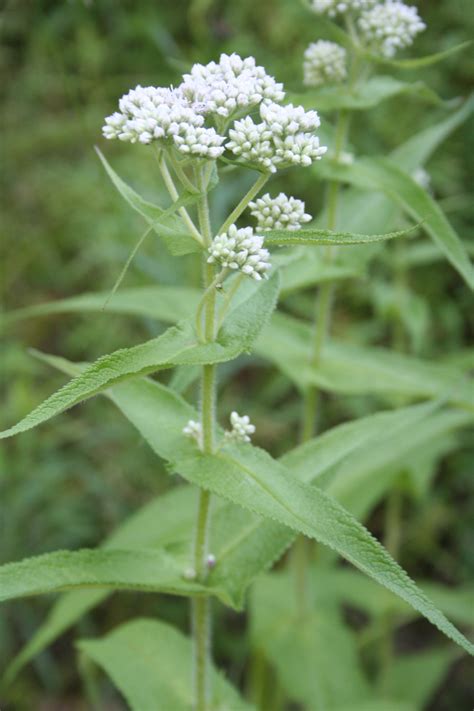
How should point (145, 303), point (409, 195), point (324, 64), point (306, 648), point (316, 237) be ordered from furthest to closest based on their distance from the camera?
point (306, 648) → point (145, 303) → point (324, 64) → point (409, 195) → point (316, 237)

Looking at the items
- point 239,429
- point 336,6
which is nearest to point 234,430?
point 239,429

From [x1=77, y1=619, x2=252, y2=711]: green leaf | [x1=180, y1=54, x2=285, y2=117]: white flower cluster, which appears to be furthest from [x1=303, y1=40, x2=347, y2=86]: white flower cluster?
[x1=77, y1=619, x2=252, y2=711]: green leaf

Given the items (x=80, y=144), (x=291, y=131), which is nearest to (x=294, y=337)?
(x=291, y=131)

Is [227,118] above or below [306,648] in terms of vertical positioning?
above

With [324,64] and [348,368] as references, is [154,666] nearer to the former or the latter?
[348,368]

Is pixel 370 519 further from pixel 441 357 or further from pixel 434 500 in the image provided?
pixel 441 357

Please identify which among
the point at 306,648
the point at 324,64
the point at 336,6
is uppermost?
the point at 336,6

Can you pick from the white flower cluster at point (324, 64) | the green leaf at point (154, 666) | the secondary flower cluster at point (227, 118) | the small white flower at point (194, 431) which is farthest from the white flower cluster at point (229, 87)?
the green leaf at point (154, 666)

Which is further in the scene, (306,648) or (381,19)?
(306,648)

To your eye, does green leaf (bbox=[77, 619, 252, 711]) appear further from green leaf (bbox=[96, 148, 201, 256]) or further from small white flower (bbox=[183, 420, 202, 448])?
green leaf (bbox=[96, 148, 201, 256])
